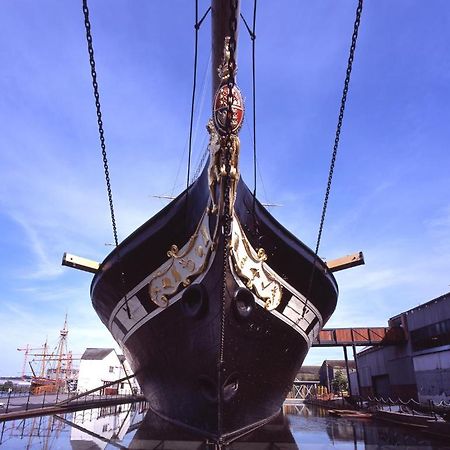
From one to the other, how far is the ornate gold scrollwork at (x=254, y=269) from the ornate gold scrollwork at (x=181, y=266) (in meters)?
0.52

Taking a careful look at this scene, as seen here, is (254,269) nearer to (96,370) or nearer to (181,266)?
(181,266)

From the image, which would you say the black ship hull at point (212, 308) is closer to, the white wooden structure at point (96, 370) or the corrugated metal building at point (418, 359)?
the corrugated metal building at point (418, 359)

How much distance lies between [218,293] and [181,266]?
1.03 meters

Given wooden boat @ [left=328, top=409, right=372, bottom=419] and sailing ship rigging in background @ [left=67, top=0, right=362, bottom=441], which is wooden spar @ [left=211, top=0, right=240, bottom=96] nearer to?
sailing ship rigging in background @ [left=67, top=0, right=362, bottom=441]

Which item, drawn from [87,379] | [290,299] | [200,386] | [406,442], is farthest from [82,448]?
[87,379]

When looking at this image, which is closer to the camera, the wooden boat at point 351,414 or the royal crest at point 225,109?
the royal crest at point 225,109

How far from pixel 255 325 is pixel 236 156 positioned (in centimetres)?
303

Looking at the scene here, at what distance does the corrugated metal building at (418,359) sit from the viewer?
17.1 meters

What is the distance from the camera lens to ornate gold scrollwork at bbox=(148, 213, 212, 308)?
6809mm

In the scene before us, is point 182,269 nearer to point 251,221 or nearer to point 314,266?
point 251,221

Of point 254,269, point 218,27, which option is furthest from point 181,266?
point 218,27

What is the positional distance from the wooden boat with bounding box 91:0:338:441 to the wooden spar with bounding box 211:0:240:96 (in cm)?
2

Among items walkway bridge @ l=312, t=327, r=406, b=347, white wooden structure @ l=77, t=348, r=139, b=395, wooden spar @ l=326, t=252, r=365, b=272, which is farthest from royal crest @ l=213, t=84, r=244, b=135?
white wooden structure @ l=77, t=348, r=139, b=395

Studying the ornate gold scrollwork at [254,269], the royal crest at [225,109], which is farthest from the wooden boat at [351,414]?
the royal crest at [225,109]
